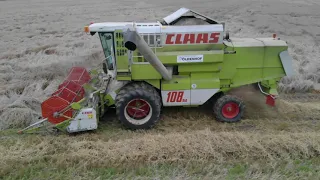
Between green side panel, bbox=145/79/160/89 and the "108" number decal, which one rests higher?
green side panel, bbox=145/79/160/89

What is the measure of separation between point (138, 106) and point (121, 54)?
40.1 inches

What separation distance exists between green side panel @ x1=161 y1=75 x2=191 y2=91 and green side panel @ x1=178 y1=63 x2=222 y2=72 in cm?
19

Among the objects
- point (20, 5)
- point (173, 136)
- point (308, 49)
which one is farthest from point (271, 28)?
point (20, 5)

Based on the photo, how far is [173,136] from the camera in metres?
5.71

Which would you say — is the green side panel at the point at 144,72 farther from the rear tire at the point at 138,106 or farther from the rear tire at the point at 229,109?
the rear tire at the point at 229,109

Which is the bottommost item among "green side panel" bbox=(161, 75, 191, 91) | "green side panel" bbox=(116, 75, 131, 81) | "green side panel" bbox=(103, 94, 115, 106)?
"green side panel" bbox=(103, 94, 115, 106)

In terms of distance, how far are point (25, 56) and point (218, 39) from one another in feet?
23.2

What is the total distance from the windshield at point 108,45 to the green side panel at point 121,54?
0.14m

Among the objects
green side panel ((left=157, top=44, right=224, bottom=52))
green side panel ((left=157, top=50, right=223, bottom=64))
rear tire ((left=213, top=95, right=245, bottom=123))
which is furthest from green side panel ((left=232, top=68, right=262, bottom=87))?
green side panel ((left=157, top=44, right=224, bottom=52))

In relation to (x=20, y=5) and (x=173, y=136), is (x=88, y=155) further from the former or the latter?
(x=20, y=5)

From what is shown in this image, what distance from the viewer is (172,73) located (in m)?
6.55

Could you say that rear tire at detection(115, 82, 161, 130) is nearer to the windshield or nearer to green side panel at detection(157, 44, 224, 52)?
the windshield

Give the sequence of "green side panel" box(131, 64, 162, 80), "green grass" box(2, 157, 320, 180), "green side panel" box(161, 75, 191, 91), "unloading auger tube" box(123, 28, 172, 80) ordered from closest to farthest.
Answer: "green grass" box(2, 157, 320, 180), "unloading auger tube" box(123, 28, 172, 80), "green side panel" box(131, 64, 162, 80), "green side panel" box(161, 75, 191, 91)

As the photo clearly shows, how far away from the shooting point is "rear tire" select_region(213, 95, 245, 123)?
6.61 metres
